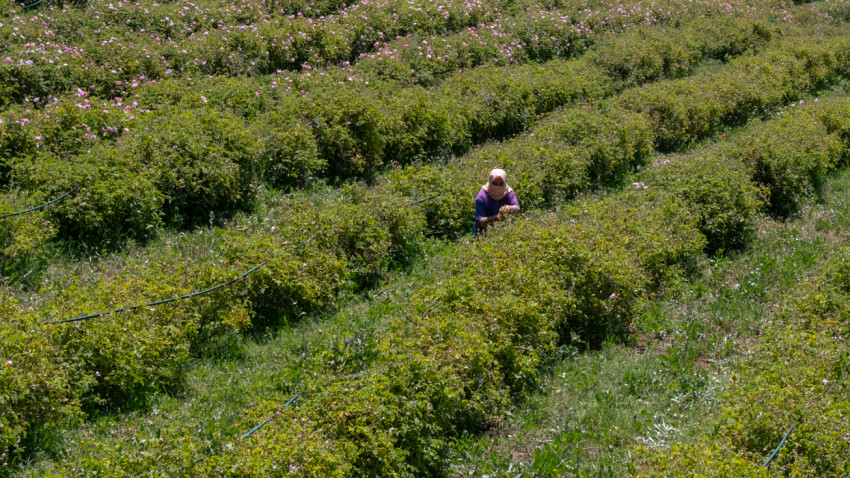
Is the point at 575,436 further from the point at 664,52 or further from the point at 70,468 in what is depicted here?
the point at 664,52

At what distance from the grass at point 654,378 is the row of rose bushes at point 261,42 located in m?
7.14

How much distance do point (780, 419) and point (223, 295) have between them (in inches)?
183

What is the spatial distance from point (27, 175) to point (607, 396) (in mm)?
6392

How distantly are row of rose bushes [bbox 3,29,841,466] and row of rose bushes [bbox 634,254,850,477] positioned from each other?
7.00 ft

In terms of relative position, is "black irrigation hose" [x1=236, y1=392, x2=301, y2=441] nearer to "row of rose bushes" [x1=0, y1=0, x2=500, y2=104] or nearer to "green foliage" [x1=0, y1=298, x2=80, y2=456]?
"green foliage" [x1=0, y1=298, x2=80, y2=456]

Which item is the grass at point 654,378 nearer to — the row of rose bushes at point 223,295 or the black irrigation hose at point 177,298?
the row of rose bushes at point 223,295

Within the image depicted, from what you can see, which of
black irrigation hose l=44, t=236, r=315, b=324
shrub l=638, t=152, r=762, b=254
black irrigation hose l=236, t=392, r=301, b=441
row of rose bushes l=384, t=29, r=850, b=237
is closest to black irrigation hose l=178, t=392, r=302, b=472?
black irrigation hose l=236, t=392, r=301, b=441

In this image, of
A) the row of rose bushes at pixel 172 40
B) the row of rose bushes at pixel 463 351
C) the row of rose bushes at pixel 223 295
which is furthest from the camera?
the row of rose bushes at pixel 172 40


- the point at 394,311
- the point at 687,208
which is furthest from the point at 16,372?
the point at 687,208

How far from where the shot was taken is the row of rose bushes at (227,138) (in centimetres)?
789

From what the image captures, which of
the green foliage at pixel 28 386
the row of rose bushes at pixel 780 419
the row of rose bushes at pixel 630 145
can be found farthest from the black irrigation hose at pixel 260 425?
the row of rose bushes at pixel 630 145

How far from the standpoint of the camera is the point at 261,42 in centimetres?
1286

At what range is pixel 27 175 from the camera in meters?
7.87

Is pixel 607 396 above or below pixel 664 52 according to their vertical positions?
below
